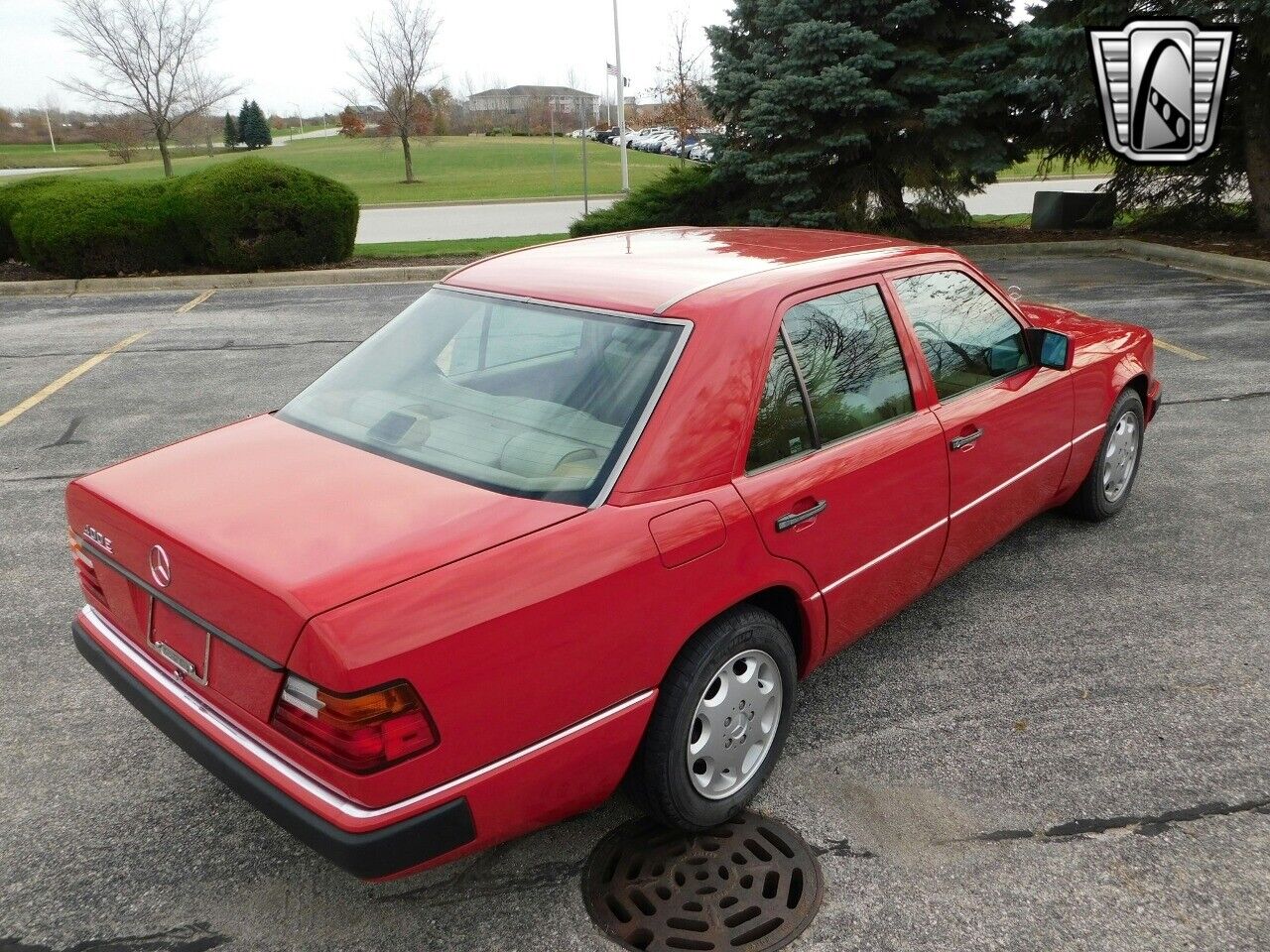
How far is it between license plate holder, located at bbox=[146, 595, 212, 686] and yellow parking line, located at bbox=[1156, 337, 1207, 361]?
8403 millimetres

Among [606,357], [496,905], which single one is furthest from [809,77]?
[496,905]

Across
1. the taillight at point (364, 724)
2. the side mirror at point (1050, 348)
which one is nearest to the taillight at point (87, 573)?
the taillight at point (364, 724)

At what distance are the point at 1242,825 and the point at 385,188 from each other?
3864 centimetres

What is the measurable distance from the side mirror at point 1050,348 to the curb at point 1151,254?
9.81 m

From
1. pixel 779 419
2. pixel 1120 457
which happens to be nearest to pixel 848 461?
pixel 779 419

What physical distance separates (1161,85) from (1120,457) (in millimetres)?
12384

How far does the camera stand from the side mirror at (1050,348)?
13.3 feet

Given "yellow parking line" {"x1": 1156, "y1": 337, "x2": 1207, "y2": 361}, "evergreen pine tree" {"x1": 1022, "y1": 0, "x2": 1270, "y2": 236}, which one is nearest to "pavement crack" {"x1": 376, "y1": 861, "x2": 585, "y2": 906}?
"yellow parking line" {"x1": 1156, "y1": 337, "x2": 1207, "y2": 361}

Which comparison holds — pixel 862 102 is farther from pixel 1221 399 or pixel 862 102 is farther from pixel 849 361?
pixel 849 361

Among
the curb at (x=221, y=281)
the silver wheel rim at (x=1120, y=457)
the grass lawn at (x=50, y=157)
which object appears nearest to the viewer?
the silver wheel rim at (x=1120, y=457)

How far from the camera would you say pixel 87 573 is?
2938 millimetres

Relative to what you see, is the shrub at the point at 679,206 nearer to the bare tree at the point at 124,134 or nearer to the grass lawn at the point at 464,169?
the grass lawn at the point at 464,169

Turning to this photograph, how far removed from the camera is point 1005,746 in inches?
129

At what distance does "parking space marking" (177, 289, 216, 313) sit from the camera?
12031mm
